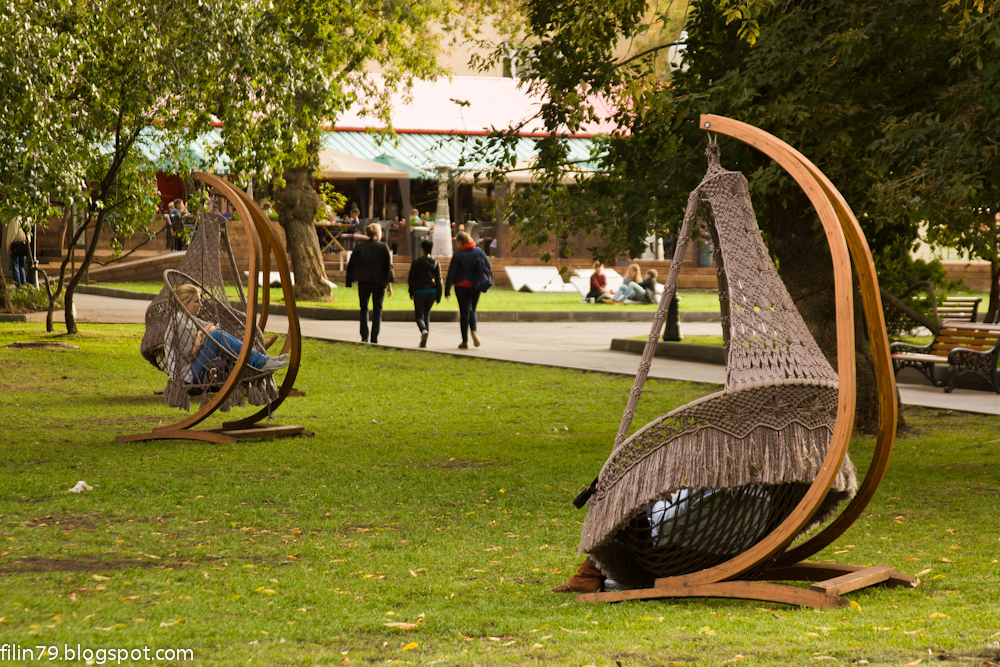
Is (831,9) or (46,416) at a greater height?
(831,9)

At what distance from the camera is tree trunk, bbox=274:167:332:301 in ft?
81.7

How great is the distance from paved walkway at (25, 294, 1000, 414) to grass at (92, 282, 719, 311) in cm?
184

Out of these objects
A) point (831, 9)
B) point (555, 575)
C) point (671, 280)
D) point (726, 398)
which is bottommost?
point (555, 575)

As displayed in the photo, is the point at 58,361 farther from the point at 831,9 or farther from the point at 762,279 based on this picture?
the point at 762,279

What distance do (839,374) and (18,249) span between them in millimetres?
23332

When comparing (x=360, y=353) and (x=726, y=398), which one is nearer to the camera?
(x=726, y=398)

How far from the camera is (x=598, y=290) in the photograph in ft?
90.3

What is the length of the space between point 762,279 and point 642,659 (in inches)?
71.1

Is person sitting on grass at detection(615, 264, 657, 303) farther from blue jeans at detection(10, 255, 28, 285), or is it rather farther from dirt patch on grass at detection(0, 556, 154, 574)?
dirt patch on grass at detection(0, 556, 154, 574)

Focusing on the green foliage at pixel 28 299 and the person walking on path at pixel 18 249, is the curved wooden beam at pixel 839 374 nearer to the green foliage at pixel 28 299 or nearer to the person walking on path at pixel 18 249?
the green foliage at pixel 28 299

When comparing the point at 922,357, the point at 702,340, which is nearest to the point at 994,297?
the point at 922,357

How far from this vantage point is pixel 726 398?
15.5ft

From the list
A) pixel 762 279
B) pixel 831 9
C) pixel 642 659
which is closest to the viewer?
pixel 642 659

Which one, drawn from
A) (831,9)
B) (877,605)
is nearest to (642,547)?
(877,605)
